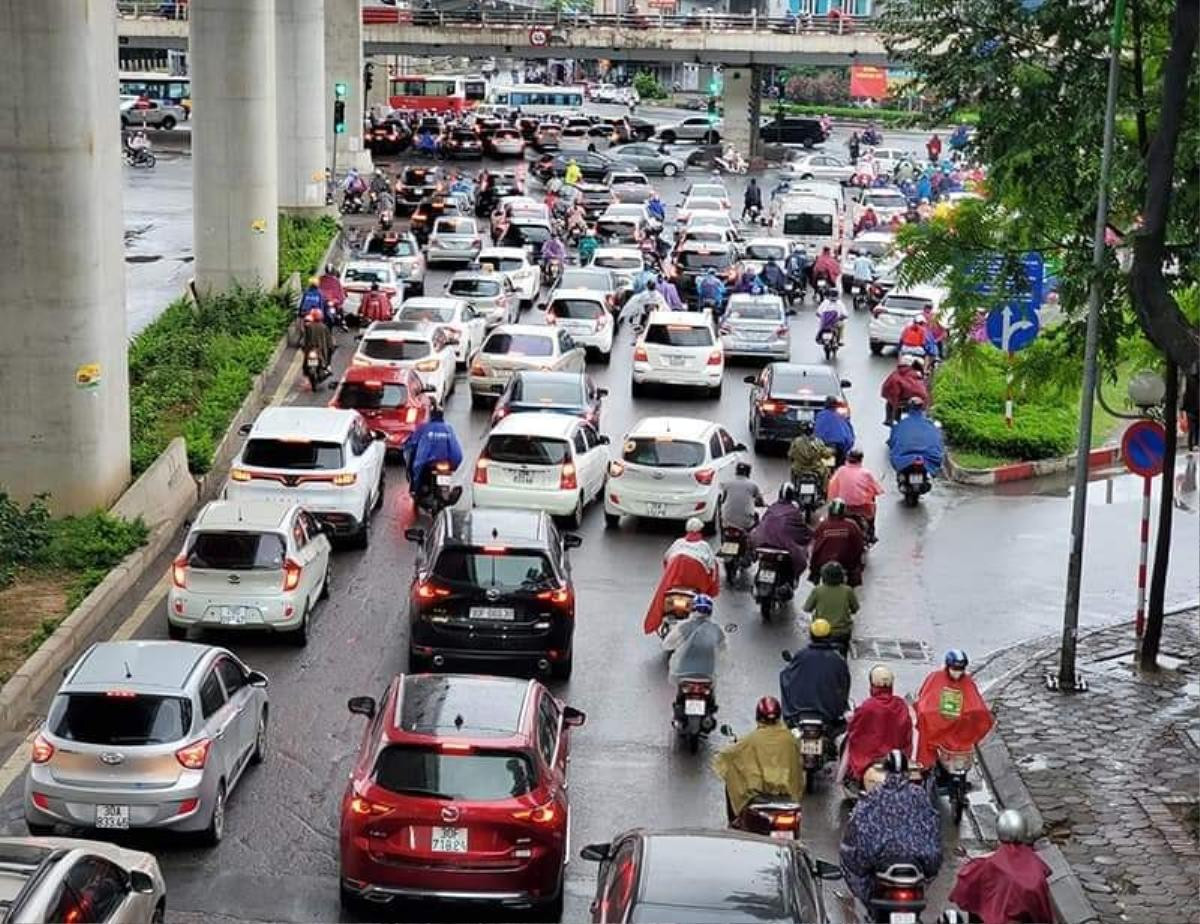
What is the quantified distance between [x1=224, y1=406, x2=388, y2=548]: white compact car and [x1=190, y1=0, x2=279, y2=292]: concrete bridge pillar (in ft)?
54.5

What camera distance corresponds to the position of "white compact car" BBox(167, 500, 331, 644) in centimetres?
1992

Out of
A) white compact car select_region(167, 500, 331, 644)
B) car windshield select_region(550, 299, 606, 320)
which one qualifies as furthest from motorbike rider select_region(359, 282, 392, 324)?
white compact car select_region(167, 500, 331, 644)

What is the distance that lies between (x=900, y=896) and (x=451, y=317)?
991 inches

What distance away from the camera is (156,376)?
31922 mm

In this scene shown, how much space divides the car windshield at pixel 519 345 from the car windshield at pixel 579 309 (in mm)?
4939

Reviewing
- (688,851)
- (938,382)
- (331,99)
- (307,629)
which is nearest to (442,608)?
(307,629)

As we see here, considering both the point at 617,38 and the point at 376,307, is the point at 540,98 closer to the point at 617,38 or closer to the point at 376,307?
the point at 617,38

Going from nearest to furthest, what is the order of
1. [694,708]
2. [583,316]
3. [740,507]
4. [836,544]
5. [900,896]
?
[900,896], [694,708], [836,544], [740,507], [583,316]

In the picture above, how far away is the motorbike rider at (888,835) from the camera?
41.5ft

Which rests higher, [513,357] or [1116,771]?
[513,357]

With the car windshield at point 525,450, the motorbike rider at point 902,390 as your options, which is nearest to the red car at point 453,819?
the car windshield at point 525,450

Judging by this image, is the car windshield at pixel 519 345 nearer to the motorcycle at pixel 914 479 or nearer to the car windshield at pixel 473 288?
the car windshield at pixel 473 288

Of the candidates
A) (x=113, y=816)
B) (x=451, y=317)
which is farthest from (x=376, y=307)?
(x=113, y=816)

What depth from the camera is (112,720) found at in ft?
48.0
